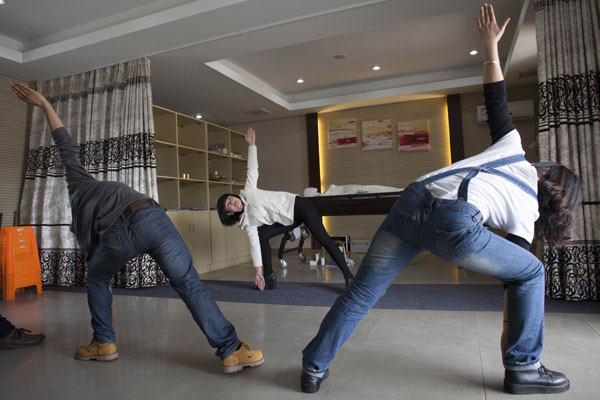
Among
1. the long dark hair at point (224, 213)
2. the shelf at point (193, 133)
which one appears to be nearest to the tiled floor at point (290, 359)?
the long dark hair at point (224, 213)

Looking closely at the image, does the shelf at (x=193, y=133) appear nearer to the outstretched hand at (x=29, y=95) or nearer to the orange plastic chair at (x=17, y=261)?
the orange plastic chair at (x=17, y=261)

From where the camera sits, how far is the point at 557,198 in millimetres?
1264

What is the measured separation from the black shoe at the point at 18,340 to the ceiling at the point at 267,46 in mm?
2710

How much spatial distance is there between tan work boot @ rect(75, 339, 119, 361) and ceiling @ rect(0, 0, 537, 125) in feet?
8.89

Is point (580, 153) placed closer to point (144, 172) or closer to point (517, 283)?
point (517, 283)

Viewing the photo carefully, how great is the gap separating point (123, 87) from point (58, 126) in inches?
108

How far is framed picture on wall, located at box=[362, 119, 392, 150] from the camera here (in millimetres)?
6500

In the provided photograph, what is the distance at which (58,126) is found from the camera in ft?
5.72

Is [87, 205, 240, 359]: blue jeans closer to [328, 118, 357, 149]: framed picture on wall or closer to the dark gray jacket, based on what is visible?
the dark gray jacket

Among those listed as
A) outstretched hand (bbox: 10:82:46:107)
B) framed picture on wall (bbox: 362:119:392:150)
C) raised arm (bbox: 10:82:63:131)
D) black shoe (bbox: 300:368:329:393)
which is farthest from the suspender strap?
framed picture on wall (bbox: 362:119:392:150)

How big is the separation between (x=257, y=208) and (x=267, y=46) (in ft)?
6.08

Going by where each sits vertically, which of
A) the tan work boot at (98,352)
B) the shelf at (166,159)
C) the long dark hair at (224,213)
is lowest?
the tan work boot at (98,352)

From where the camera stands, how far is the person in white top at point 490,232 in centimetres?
116

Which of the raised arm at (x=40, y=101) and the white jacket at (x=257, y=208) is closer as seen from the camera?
the raised arm at (x=40, y=101)
